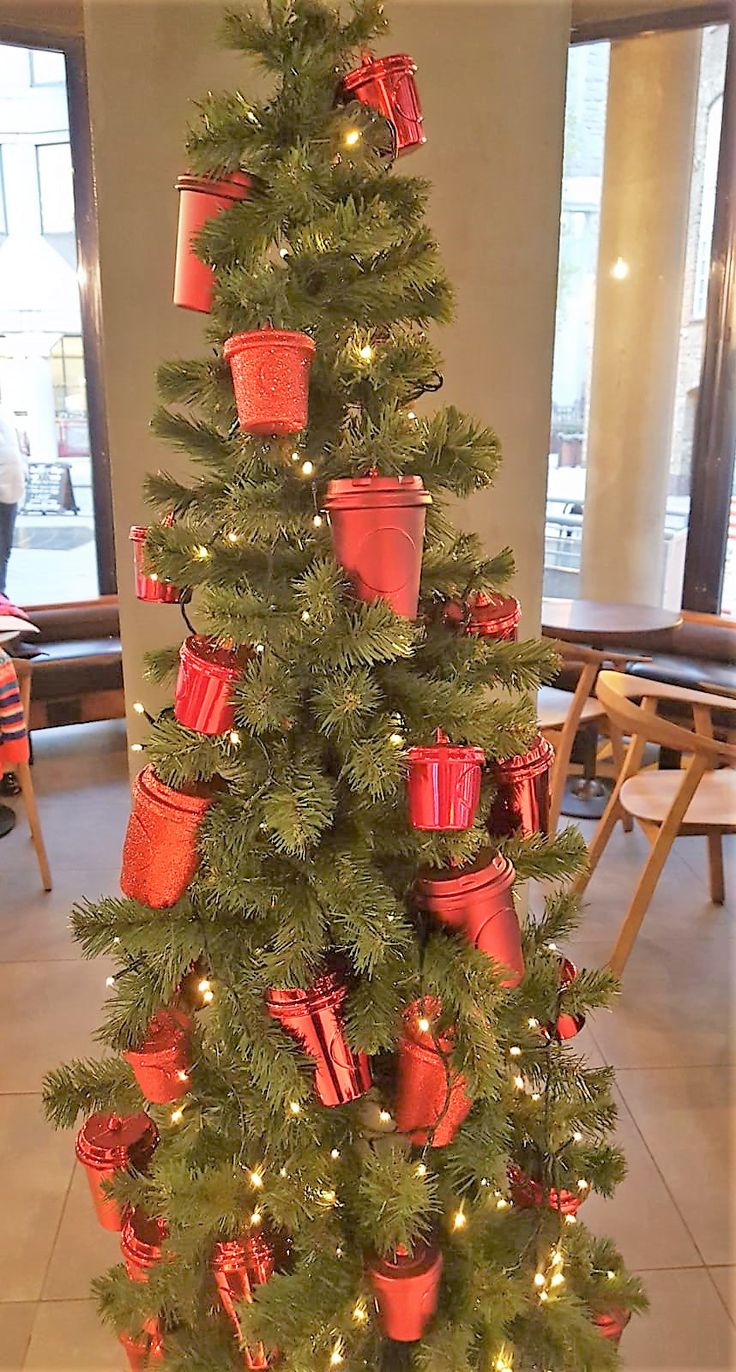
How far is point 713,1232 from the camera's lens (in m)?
1.80

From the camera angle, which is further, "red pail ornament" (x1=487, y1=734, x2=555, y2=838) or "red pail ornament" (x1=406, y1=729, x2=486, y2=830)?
"red pail ornament" (x1=487, y1=734, x2=555, y2=838)

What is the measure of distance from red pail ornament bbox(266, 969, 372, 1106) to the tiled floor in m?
0.82

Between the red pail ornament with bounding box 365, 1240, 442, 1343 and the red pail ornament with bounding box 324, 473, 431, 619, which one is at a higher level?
the red pail ornament with bounding box 324, 473, 431, 619

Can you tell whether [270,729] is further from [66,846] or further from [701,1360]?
[66,846]

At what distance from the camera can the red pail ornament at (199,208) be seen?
1054mm

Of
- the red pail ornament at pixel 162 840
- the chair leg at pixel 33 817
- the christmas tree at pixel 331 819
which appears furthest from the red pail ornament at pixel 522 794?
the chair leg at pixel 33 817

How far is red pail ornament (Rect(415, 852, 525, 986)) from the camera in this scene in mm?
1098

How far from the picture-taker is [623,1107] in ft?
6.97

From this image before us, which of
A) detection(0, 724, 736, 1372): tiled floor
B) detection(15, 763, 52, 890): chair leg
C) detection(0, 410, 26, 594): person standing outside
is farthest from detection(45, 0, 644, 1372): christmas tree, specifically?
detection(0, 410, 26, 594): person standing outside

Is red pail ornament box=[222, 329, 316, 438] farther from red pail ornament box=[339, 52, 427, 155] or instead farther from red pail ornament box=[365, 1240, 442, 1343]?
red pail ornament box=[365, 1240, 442, 1343]

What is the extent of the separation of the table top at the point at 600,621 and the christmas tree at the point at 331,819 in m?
2.26

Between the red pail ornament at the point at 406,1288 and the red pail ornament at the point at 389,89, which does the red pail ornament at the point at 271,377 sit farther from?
the red pail ornament at the point at 406,1288

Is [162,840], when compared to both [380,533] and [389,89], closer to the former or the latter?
[380,533]

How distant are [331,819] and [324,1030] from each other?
0.81 ft
